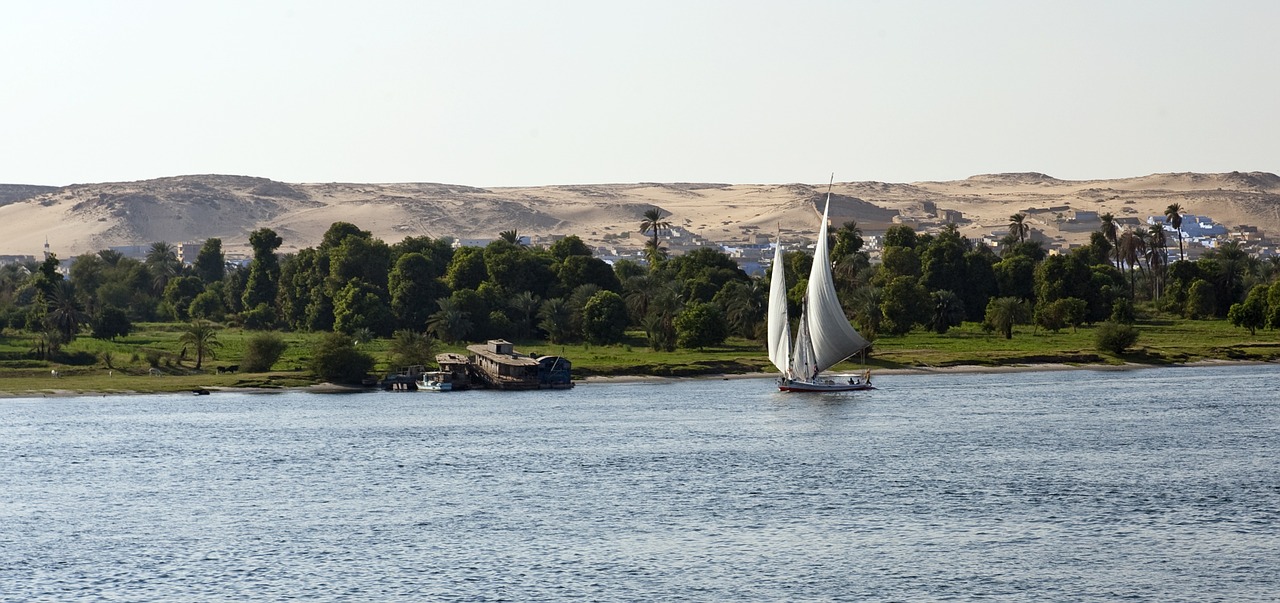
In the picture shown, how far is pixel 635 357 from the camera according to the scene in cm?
11906

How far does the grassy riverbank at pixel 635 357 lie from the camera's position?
359 feet

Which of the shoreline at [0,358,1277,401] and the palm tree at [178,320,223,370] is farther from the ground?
the palm tree at [178,320,223,370]

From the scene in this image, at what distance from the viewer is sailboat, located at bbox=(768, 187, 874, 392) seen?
105375mm

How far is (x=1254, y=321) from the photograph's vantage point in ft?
427

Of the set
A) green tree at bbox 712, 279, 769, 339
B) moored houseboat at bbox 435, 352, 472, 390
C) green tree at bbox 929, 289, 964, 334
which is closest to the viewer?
moored houseboat at bbox 435, 352, 472, 390

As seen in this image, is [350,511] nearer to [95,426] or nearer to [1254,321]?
[95,426]

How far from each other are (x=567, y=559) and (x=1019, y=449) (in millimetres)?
30217

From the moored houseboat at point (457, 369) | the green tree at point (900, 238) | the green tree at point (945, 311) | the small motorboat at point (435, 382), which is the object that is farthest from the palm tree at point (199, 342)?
the green tree at point (900, 238)

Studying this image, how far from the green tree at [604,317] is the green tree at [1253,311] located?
4784 cm

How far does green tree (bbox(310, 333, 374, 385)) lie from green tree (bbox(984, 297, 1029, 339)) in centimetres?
4805

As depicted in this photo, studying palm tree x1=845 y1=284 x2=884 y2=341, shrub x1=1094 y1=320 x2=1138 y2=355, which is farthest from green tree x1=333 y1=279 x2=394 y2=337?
shrub x1=1094 y1=320 x2=1138 y2=355

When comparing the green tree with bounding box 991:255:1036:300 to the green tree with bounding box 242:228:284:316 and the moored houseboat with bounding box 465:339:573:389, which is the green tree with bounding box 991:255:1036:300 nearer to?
the moored houseboat with bounding box 465:339:573:389

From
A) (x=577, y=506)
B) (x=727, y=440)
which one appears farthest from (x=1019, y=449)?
(x=577, y=506)

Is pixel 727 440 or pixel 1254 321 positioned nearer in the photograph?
pixel 727 440
